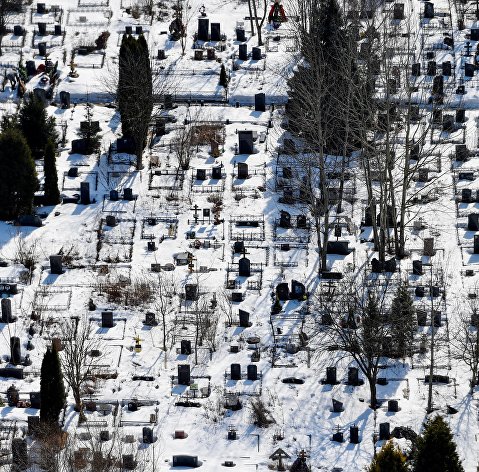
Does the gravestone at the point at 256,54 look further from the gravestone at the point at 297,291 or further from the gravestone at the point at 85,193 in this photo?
the gravestone at the point at 297,291

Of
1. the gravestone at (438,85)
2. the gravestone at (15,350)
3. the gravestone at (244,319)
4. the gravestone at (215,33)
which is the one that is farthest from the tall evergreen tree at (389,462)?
the gravestone at (215,33)

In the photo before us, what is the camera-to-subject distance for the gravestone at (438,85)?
325 ft

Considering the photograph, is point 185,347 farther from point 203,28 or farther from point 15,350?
point 203,28

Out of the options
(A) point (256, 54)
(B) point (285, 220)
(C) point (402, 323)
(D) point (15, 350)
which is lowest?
(D) point (15, 350)

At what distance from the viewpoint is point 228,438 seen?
256ft

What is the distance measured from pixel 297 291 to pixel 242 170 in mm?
9356

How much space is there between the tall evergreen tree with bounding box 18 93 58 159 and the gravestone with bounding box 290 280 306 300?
45.0 ft

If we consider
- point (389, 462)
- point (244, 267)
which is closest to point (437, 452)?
point (389, 462)

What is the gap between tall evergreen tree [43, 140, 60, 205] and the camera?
90.3 metres

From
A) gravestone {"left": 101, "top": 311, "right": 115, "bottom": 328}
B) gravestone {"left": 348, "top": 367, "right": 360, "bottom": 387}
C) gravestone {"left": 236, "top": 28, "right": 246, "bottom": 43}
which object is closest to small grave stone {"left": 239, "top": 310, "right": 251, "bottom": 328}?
gravestone {"left": 101, "top": 311, "right": 115, "bottom": 328}

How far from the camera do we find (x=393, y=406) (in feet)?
260

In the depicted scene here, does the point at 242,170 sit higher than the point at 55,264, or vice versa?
the point at 242,170

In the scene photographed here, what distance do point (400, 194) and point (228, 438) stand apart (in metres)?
18.7

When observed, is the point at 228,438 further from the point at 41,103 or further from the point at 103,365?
the point at 41,103
